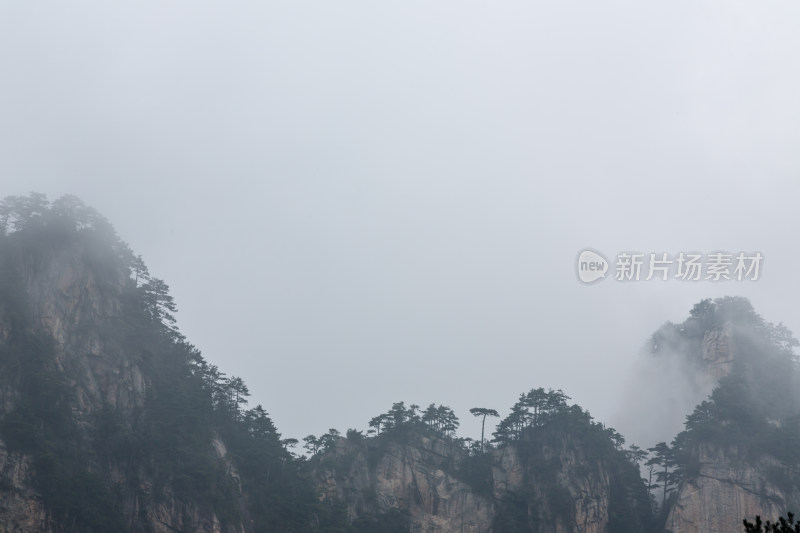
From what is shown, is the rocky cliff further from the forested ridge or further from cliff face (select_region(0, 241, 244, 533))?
cliff face (select_region(0, 241, 244, 533))

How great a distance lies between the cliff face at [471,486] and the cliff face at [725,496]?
24.4 ft

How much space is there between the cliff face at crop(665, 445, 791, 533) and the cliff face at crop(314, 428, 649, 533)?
743cm

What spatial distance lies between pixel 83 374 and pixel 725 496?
81.6m

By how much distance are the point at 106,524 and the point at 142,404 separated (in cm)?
1745

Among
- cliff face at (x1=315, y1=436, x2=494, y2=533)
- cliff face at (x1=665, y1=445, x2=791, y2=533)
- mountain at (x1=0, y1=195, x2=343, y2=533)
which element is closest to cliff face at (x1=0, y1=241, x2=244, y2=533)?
mountain at (x1=0, y1=195, x2=343, y2=533)

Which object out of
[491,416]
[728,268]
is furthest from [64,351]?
[728,268]

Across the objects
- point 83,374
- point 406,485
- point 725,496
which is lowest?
point 406,485

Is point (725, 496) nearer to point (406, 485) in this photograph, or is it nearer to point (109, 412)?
point (406, 485)

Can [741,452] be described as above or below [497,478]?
above

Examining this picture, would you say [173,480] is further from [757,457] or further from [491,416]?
[757,457]

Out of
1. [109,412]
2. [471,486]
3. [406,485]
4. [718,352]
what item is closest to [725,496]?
[718,352]

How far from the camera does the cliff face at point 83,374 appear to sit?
6994 centimetres

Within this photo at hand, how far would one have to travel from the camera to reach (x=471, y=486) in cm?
9919

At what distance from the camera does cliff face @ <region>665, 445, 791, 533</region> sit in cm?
9012
